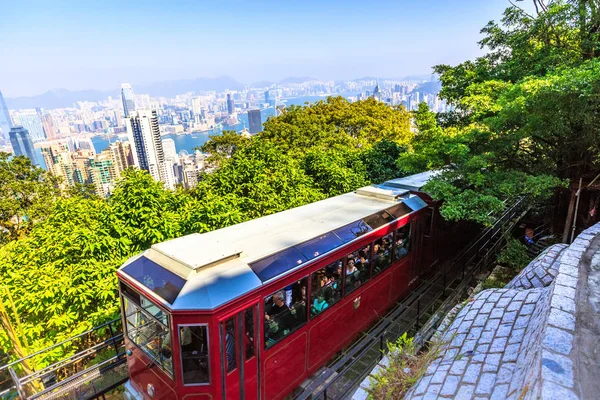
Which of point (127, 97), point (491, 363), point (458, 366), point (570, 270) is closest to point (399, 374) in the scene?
point (458, 366)

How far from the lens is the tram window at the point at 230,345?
14.2 feet

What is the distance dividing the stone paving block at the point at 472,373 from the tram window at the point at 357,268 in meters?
2.82

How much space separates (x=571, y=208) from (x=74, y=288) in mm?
11879

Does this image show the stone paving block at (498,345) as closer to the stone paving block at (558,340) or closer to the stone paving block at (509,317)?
the stone paving block at (509,317)

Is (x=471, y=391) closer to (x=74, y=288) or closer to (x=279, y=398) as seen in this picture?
(x=279, y=398)

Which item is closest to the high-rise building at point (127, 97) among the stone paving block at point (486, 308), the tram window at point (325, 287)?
the tram window at point (325, 287)

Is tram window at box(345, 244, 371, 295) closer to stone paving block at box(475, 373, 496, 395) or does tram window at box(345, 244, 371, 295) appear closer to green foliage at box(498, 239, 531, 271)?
stone paving block at box(475, 373, 496, 395)

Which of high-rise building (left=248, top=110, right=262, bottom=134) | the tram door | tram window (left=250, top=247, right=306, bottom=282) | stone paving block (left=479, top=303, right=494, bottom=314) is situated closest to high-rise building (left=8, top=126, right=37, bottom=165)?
high-rise building (left=248, top=110, right=262, bottom=134)

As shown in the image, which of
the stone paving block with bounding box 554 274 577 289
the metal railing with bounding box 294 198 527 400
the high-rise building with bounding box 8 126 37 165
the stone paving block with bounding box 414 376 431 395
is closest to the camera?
the stone paving block with bounding box 554 274 577 289

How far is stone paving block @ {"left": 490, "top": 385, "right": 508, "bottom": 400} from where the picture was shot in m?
3.11

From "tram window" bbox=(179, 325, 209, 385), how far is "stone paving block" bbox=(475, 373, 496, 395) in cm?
322

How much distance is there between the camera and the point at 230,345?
4.41 metres

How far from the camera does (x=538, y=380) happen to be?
8.08ft

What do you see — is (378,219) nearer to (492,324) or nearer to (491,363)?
(492,324)
